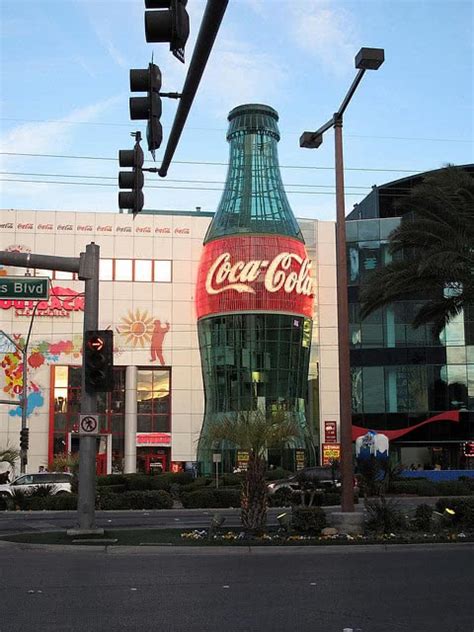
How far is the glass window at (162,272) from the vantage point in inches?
2534

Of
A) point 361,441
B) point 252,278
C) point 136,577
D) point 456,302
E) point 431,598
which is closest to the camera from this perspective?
point 431,598

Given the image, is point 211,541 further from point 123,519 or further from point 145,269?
point 145,269

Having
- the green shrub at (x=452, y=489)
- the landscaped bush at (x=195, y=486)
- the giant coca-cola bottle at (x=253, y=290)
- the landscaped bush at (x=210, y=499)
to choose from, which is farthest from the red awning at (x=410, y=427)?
the landscaped bush at (x=210, y=499)

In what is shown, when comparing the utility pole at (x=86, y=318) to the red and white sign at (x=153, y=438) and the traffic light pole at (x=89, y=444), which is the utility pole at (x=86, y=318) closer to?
the traffic light pole at (x=89, y=444)

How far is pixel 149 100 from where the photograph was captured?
813 cm

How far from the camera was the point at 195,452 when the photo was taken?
63.2 m

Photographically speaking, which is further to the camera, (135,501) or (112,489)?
(112,489)

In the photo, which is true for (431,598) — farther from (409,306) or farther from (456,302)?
(409,306)

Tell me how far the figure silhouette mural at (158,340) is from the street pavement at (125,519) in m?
32.3

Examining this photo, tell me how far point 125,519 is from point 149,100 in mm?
21100

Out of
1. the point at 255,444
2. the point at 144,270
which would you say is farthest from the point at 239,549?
the point at 144,270

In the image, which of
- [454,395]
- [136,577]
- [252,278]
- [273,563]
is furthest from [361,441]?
[136,577]

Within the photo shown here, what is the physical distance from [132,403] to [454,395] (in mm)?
23986

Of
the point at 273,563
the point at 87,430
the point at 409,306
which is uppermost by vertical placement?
the point at 409,306
